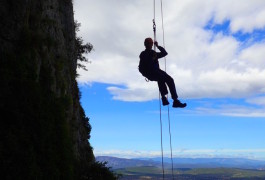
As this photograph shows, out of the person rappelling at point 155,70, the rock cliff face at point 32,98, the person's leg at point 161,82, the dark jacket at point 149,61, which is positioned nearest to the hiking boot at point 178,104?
the person rappelling at point 155,70

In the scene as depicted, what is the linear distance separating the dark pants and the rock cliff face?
4.92m

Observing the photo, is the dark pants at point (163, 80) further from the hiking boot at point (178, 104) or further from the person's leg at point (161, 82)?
the hiking boot at point (178, 104)

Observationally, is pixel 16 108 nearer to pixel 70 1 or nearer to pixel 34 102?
pixel 34 102

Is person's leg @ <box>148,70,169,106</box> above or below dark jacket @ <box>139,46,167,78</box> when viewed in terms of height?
below

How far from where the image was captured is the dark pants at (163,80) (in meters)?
14.6

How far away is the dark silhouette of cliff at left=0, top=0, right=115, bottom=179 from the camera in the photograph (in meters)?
12.9

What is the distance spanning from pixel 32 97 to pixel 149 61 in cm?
517

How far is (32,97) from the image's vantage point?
14.2 metres

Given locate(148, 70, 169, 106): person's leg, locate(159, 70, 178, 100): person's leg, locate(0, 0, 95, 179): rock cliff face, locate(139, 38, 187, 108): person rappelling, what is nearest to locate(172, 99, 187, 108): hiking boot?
locate(139, 38, 187, 108): person rappelling

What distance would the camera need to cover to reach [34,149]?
13.8m

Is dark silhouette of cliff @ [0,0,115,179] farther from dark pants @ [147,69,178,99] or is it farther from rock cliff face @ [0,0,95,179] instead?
dark pants @ [147,69,178,99]

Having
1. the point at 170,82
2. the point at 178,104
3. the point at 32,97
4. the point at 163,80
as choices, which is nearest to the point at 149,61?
the point at 163,80

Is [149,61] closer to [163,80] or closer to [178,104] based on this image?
[163,80]

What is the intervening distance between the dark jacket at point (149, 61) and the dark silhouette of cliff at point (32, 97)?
461cm
